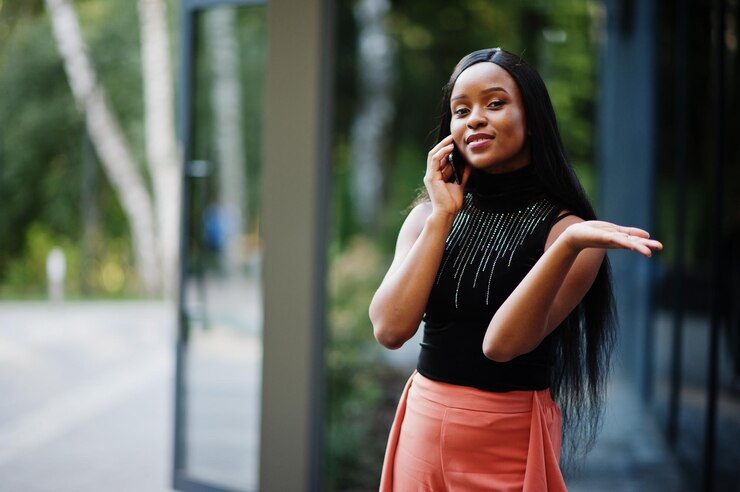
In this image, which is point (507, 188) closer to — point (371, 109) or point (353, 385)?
point (353, 385)

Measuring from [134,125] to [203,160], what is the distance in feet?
41.8

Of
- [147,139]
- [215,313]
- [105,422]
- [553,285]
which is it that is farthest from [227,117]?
[147,139]

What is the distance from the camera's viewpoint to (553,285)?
4.43 feet

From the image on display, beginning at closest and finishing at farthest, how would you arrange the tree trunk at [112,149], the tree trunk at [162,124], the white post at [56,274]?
the tree trunk at [162,124] < the white post at [56,274] < the tree trunk at [112,149]

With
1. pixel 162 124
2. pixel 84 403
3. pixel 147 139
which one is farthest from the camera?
pixel 147 139

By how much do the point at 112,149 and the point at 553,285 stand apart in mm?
15282

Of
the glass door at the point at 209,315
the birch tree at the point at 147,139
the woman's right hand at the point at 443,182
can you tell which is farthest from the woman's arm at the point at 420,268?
the birch tree at the point at 147,139

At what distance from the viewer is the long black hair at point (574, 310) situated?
1.49 meters

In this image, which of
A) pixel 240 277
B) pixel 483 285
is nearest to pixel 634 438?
pixel 240 277

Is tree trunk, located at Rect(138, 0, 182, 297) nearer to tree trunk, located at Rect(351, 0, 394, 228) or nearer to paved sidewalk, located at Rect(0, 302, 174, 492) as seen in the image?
paved sidewalk, located at Rect(0, 302, 174, 492)

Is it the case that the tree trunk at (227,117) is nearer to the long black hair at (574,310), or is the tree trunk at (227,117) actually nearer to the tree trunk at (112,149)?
the long black hair at (574,310)

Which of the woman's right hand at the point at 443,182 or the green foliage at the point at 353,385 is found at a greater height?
the woman's right hand at the point at 443,182

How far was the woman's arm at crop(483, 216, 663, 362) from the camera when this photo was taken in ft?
4.21

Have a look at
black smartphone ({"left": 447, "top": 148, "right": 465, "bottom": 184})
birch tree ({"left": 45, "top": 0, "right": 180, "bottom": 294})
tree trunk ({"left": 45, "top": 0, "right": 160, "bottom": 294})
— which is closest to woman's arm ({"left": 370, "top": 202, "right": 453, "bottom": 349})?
black smartphone ({"left": 447, "top": 148, "right": 465, "bottom": 184})
